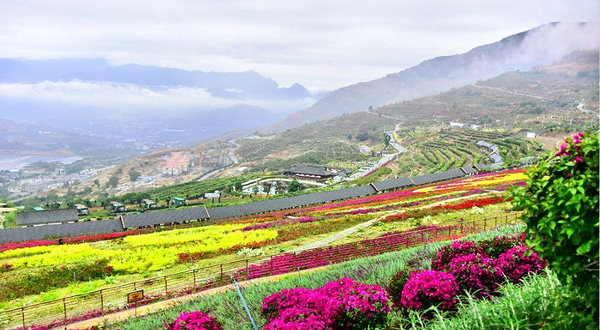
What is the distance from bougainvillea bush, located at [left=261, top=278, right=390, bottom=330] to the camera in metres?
7.42

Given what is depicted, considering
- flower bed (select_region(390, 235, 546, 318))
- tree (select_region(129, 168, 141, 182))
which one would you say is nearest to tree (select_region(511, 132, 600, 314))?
flower bed (select_region(390, 235, 546, 318))

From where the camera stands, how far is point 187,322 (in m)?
8.27

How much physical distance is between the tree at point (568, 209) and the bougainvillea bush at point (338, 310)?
3.36 metres

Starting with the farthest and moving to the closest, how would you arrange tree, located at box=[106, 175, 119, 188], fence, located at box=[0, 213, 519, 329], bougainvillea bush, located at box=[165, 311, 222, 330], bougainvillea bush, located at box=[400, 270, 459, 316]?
1. tree, located at box=[106, 175, 119, 188]
2. fence, located at box=[0, 213, 519, 329]
3. bougainvillea bush, located at box=[165, 311, 222, 330]
4. bougainvillea bush, located at box=[400, 270, 459, 316]

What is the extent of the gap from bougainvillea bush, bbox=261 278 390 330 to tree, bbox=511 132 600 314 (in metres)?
3.36

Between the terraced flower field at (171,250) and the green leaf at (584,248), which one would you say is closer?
the green leaf at (584,248)

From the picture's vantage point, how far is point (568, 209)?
4582 mm

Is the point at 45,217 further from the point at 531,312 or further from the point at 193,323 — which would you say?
the point at 531,312

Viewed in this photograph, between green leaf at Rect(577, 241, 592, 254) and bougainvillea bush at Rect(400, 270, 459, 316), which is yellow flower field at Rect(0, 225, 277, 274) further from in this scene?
green leaf at Rect(577, 241, 592, 254)

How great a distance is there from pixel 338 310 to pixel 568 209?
4.36 m

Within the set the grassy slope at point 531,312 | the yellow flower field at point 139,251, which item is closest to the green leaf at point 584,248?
the grassy slope at point 531,312

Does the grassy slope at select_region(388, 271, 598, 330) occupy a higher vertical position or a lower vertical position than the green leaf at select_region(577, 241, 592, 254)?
lower

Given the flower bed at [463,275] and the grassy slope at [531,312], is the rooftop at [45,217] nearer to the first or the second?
the flower bed at [463,275]

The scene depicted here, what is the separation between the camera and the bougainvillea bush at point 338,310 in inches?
292
